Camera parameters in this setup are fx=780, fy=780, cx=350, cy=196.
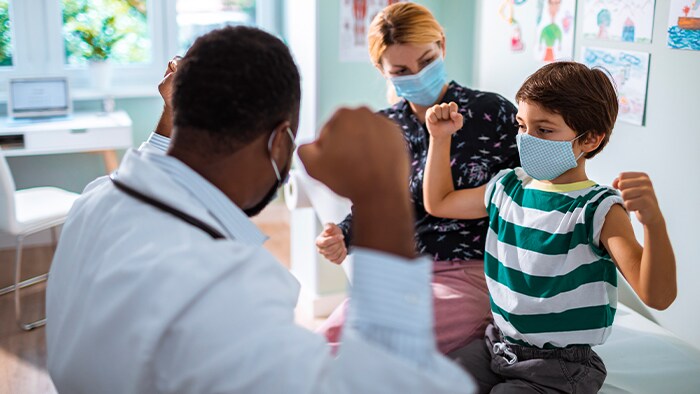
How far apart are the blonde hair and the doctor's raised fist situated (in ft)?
3.62

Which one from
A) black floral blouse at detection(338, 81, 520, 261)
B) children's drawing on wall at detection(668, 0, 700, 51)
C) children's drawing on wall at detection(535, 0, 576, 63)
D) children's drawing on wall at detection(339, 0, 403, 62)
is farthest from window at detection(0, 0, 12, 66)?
children's drawing on wall at detection(668, 0, 700, 51)

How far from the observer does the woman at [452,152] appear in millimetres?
1819

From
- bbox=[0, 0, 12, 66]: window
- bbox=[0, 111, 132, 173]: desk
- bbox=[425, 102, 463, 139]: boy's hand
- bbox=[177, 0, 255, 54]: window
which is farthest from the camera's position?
bbox=[177, 0, 255, 54]: window

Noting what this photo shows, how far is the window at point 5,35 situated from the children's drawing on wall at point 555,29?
291 centimetres

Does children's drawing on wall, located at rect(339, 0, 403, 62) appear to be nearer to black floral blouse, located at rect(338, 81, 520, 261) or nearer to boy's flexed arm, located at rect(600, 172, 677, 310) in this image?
black floral blouse, located at rect(338, 81, 520, 261)

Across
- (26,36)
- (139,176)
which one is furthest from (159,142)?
(26,36)

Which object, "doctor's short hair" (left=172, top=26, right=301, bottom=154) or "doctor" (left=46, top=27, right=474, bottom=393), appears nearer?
"doctor" (left=46, top=27, right=474, bottom=393)

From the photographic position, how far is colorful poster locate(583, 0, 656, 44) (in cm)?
218

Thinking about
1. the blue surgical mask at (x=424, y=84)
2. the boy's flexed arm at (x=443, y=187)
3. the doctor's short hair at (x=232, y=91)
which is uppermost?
the doctor's short hair at (x=232, y=91)

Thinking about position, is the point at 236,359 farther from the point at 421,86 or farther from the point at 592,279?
the point at 421,86

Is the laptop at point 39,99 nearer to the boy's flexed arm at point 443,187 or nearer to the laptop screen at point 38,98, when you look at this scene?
the laptop screen at point 38,98

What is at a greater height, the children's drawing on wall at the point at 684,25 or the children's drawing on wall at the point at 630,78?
the children's drawing on wall at the point at 684,25

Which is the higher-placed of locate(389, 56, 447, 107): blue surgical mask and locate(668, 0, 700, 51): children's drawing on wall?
locate(668, 0, 700, 51): children's drawing on wall

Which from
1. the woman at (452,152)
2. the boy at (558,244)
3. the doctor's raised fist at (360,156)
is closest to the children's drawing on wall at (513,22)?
the woman at (452,152)
